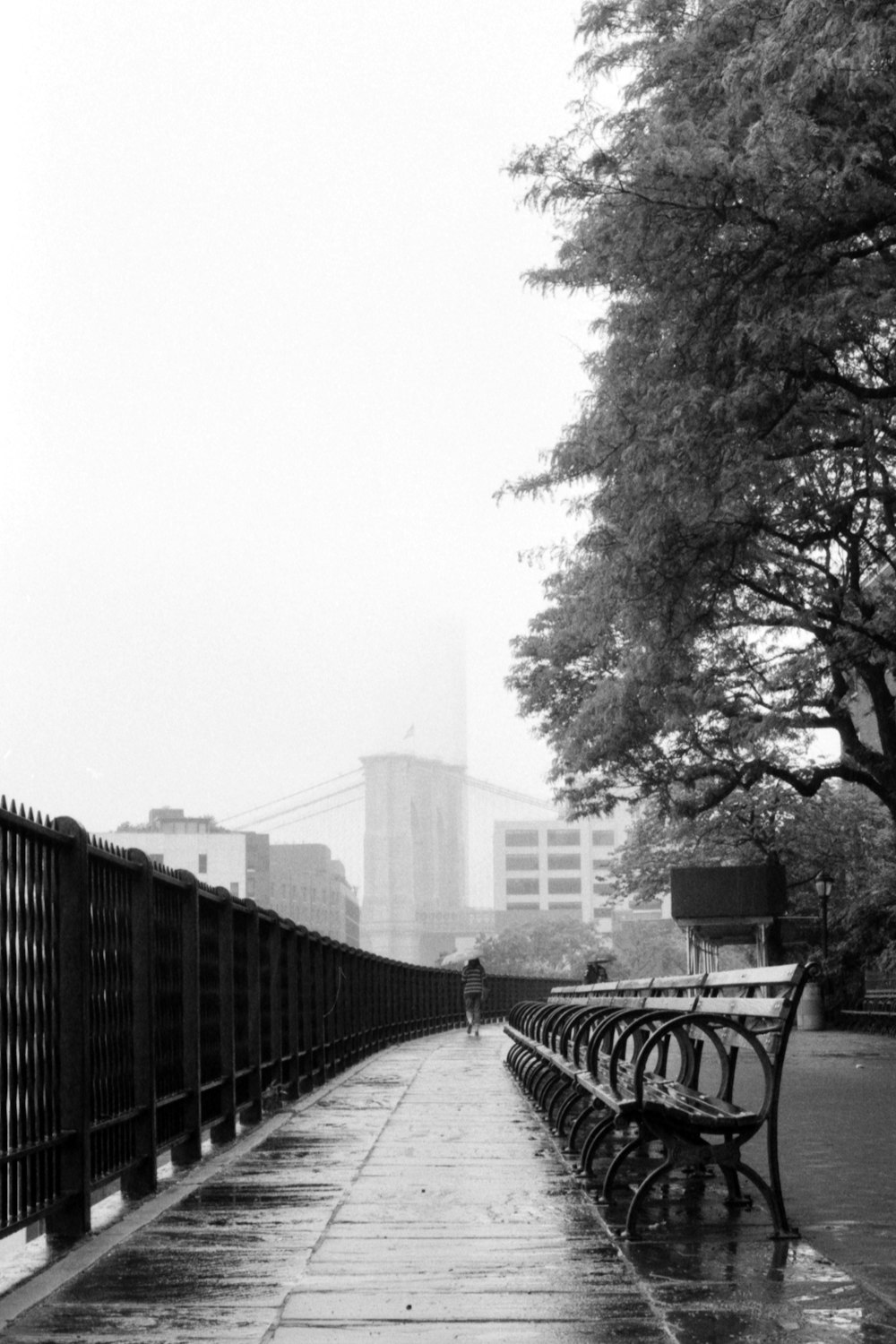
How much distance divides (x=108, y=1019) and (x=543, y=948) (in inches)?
5049

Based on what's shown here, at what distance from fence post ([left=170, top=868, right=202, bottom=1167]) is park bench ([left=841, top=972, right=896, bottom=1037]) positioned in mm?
26037

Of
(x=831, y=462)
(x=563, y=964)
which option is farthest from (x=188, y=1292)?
(x=563, y=964)

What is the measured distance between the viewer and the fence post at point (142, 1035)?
8.33m

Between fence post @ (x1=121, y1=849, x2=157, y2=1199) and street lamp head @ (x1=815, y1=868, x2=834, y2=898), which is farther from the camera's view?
street lamp head @ (x1=815, y1=868, x2=834, y2=898)

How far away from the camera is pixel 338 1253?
Answer: 6473 millimetres

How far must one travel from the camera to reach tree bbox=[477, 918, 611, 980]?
130m

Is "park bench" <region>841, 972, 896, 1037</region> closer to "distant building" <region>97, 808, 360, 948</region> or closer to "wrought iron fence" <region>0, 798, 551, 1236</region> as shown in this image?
"wrought iron fence" <region>0, 798, 551, 1236</region>

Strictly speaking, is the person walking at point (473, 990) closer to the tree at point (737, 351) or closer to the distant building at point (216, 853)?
the tree at point (737, 351)

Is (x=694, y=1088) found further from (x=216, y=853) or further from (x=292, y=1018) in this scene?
(x=216, y=853)

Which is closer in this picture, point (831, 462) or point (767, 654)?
point (831, 462)

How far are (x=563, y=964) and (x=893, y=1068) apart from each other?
371 ft

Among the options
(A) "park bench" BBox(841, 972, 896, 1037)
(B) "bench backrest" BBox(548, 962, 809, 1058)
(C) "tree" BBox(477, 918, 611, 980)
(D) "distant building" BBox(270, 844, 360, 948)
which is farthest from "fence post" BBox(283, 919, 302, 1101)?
(D) "distant building" BBox(270, 844, 360, 948)

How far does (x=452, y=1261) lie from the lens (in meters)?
6.30

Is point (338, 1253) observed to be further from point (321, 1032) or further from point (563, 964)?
point (563, 964)
